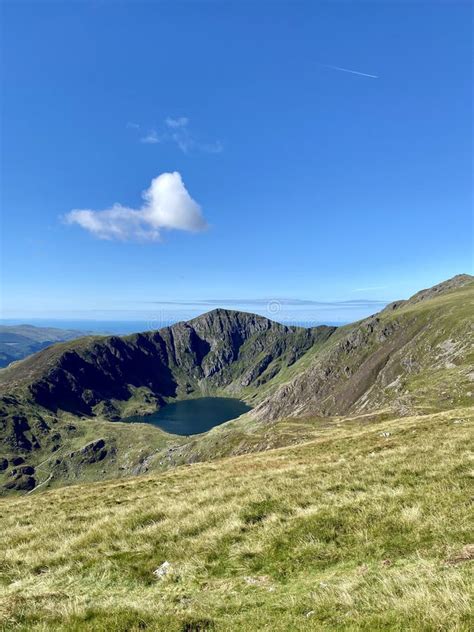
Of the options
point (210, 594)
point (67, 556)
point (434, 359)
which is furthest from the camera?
point (434, 359)

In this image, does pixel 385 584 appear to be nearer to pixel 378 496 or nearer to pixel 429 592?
pixel 429 592

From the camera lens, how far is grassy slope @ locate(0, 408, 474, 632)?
7984 mm

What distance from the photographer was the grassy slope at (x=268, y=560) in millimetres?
7984

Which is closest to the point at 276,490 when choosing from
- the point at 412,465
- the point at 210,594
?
the point at 412,465

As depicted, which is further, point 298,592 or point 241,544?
point 241,544

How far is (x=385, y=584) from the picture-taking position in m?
8.38

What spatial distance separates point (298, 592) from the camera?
9.16 meters

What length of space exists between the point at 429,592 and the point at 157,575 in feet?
26.0

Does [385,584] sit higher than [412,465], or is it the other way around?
[385,584]

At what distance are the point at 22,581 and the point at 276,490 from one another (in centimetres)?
1106

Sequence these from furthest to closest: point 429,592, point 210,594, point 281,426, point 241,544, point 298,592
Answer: point 281,426, point 241,544, point 210,594, point 298,592, point 429,592

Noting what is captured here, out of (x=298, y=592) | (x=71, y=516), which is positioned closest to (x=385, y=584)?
(x=298, y=592)

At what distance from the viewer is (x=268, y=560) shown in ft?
37.4

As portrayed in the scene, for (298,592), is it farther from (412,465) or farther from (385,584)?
(412,465)
